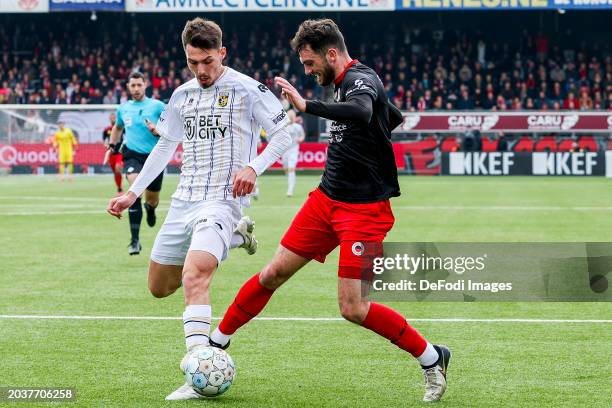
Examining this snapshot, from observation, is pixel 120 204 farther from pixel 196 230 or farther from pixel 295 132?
pixel 295 132

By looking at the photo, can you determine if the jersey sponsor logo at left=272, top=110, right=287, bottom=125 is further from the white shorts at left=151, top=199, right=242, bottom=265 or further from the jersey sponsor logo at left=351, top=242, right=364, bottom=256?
the jersey sponsor logo at left=351, top=242, right=364, bottom=256

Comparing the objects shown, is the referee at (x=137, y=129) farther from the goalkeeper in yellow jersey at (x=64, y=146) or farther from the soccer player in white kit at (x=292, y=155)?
the goalkeeper in yellow jersey at (x=64, y=146)

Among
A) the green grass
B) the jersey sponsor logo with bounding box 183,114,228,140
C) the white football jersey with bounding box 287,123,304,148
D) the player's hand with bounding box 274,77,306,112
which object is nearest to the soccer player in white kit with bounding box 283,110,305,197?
the white football jersey with bounding box 287,123,304,148

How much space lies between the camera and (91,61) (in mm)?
48625

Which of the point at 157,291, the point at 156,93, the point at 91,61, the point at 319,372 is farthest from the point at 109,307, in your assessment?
the point at 91,61

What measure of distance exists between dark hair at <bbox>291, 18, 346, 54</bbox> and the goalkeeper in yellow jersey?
97.5 ft

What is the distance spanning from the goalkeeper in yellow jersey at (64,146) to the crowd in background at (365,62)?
26.9 ft

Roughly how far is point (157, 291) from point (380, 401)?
6.17 ft

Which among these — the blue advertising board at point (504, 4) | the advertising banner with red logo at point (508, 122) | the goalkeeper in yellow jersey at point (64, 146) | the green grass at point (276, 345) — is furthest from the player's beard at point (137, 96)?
the blue advertising board at point (504, 4)

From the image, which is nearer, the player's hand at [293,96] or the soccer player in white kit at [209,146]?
the player's hand at [293,96]

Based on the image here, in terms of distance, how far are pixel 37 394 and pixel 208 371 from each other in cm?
99

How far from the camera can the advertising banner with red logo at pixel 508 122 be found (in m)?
41.0

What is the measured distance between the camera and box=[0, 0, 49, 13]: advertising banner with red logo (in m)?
45.4

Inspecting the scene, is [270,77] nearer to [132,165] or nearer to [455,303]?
[132,165]
